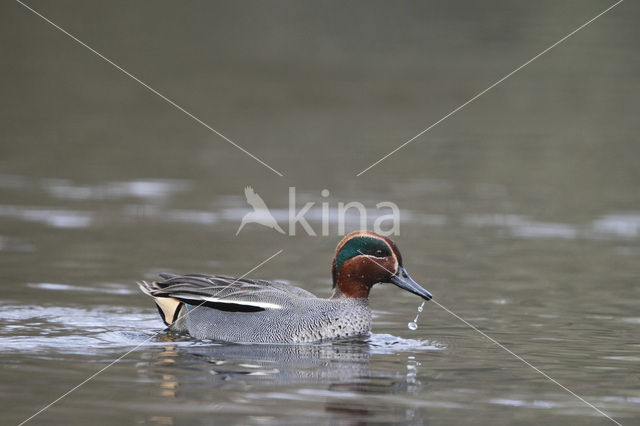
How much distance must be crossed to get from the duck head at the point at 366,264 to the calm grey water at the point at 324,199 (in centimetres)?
49

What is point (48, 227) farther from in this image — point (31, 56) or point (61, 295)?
point (31, 56)

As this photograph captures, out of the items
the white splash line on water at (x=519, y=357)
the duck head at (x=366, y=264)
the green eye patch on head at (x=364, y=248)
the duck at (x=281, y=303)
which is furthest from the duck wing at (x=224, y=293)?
the white splash line on water at (x=519, y=357)

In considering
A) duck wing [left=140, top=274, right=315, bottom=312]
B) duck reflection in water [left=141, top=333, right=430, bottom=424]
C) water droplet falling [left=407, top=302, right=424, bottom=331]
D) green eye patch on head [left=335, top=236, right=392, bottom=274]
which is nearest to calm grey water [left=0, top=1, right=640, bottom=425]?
duck reflection in water [left=141, top=333, right=430, bottom=424]

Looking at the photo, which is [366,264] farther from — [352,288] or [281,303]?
[281,303]

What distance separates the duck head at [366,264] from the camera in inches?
421

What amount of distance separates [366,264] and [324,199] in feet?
20.1

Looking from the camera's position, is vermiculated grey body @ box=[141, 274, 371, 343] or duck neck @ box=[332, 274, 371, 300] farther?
duck neck @ box=[332, 274, 371, 300]

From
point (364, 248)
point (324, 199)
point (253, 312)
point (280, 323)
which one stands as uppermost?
point (324, 199)

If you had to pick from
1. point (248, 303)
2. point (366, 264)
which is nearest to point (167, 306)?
point (248, 303)

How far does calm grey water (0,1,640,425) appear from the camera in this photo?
874 cm

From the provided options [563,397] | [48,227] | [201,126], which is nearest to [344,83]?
[201,126]

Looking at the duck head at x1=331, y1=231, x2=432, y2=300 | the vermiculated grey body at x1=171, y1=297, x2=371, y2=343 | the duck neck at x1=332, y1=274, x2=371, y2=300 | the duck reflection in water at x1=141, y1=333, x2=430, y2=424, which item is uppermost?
the duck head at x1=331, y1=231, x2=432, y2=300

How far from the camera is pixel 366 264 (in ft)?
35.2

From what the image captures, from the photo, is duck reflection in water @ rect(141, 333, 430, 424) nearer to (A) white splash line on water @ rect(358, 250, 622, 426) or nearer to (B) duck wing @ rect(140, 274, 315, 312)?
(B) duck wing @ rect(140, 274, 315, 312)
